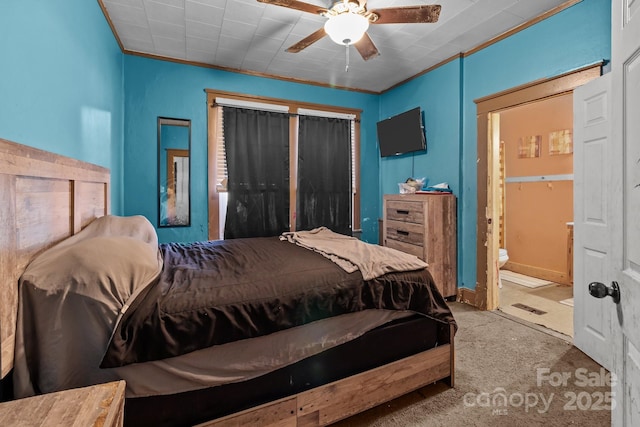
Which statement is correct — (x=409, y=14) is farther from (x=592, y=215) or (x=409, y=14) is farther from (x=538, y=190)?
(x=538, y=190)

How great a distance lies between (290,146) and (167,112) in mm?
1469

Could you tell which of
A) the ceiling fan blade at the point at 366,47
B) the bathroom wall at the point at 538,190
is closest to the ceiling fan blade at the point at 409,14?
the ceiling fan blade at the point at 366,47

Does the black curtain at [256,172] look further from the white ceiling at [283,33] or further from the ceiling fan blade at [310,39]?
the ceiling fan blade at [310,39]

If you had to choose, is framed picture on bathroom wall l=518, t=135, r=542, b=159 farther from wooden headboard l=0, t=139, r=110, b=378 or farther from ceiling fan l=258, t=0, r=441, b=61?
wooden headboard l=0, t=139, r=110, b=378

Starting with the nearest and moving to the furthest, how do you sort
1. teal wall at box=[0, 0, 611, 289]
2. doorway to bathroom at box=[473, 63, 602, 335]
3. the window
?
teal wall at box=[0, 0, 611, 289] < doorway to bathroom at box=[473, 63, 602, 335] < the window

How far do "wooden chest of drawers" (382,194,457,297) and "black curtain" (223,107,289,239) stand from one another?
4.96 feet

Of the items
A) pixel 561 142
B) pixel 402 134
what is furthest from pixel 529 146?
pixel 402 134

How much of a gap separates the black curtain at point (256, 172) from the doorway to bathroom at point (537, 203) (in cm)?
267

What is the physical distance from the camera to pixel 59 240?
151 cm

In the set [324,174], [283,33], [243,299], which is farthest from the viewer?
[324,174]

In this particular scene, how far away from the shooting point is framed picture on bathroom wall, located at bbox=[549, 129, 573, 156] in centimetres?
396

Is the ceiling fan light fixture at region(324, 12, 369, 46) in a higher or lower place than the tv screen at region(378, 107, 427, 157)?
higher

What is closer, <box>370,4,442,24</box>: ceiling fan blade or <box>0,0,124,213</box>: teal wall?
<box>0,0,124,213</box>: teal wall

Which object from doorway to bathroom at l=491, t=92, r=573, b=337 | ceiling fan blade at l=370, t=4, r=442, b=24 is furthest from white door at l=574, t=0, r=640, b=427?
doorway to bathroom at l=491, t=92, r=573, b=337
